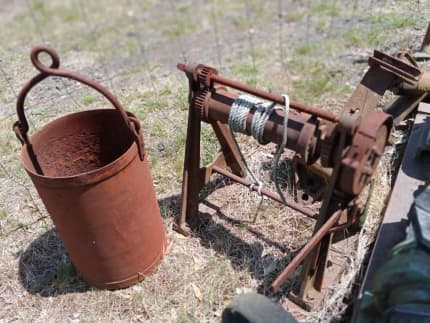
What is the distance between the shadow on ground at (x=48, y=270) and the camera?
2857 millimetres

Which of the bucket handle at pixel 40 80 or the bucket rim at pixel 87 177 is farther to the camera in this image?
the bucket rim at pixel 87 177

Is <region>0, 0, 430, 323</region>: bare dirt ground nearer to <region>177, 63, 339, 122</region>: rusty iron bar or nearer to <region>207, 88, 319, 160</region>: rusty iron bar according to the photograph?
<region>207, 88, 319, 160</region>: rusty iron bar

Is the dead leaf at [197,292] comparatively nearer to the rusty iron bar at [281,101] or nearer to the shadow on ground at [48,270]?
the shadow on ground at [48,270]

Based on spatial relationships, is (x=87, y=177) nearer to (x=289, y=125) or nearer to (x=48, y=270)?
(x=289, y=125)

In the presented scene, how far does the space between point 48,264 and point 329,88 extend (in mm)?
3141

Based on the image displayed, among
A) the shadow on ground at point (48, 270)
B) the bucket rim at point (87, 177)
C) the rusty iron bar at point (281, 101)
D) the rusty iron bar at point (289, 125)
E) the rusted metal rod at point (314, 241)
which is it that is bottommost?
the shadow on ground at point (48, 270)

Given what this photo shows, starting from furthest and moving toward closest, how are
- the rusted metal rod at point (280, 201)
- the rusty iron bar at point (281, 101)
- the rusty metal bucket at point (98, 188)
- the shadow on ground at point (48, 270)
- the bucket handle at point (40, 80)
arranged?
1. the shadow on ground at point (48, 270)
2. the rusted metal rod at point (280, 201)
3. the rusty metal bucket at point (98, 188)
4. the rusty iron bar at point (281, 101)
5. the bucket handle at point (40, 80)

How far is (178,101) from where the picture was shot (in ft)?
14.9

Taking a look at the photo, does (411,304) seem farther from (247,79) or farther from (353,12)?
(353,12)

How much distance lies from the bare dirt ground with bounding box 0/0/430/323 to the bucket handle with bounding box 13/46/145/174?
88 centimetres

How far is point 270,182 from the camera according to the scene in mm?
3389

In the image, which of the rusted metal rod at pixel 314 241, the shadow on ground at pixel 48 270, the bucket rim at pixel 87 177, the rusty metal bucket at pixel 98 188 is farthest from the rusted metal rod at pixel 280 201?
the shadow on ground at pixel 48 270

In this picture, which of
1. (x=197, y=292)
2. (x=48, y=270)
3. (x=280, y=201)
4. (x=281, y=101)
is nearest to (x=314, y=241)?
(x=280, y=201)

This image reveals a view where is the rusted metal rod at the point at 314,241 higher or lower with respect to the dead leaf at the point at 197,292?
higher
